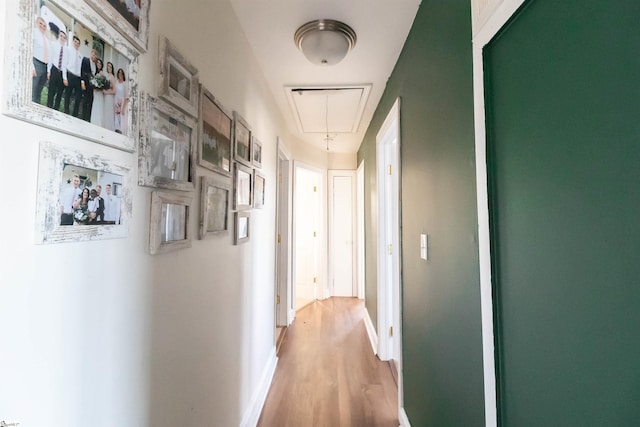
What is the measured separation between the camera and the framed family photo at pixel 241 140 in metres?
1.55

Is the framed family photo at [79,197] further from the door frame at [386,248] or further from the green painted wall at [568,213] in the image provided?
the door frame at [386,248]

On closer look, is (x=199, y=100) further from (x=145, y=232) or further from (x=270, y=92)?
(x=270, y=92)

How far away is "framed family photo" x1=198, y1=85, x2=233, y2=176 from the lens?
1155mm

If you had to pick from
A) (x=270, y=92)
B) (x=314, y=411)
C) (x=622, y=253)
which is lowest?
(x=314, y=411)

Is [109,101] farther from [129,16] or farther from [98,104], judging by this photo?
[129,16]

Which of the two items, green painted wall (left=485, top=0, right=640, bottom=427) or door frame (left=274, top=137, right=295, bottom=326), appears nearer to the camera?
green painted wall (left=485, top=0, right=640, bottom=427)

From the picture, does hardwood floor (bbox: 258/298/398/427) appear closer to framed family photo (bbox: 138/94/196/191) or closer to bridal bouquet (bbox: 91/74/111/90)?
framed family photo (bbox: 138/94/196/191)

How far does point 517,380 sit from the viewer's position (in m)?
0.78

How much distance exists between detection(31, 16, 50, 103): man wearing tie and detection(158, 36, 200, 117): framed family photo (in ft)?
1.14

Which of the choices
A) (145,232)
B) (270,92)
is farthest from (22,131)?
(270,92)

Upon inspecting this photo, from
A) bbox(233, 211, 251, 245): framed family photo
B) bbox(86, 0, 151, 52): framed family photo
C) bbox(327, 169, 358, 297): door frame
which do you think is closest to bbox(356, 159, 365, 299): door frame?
bbox(327, 169, 358, 297): door frame

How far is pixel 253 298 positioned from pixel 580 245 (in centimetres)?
176

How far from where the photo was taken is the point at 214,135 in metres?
1.27

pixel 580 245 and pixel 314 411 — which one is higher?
pixel 580 245
